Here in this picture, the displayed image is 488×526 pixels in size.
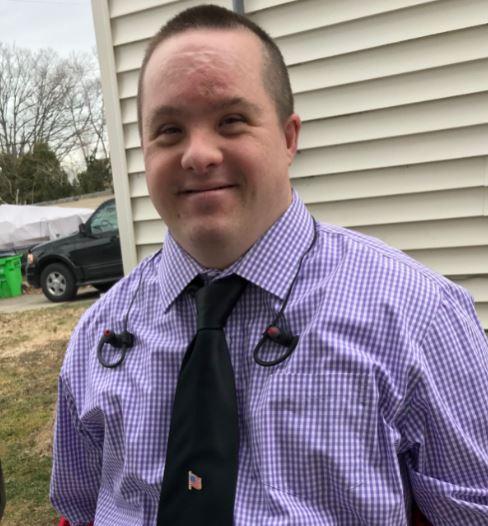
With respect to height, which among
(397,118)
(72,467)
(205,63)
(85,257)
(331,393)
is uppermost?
(397,118)

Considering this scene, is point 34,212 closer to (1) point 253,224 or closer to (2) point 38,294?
(2) point 38,294

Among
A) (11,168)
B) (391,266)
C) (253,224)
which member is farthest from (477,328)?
(11,168)

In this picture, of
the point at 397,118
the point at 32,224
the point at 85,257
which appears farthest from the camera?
the point at 32,224

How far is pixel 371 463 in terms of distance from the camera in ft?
3.76

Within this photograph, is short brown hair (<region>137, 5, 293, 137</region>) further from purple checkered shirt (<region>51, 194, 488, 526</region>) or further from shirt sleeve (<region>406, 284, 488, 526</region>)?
shirt sleeve (<region>406, 284, 488, 526</region>)

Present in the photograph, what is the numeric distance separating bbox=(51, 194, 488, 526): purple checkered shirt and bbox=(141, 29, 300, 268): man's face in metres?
0.12

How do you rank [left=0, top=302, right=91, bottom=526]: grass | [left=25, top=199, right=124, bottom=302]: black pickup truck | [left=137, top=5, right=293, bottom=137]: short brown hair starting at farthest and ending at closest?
[left=25, top=199, right=124, bottom=302]: black pickup truck
[left=0, top=302, right=91, bottom=526]: grass
[left=137, top=5, right=293, bottom=137]: short brown hair

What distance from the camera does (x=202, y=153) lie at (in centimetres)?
116

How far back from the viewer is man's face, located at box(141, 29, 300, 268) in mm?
1176

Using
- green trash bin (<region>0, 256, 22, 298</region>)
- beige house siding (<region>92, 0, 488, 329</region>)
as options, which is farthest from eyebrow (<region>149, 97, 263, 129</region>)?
green trash bin (<region>0, 256, 22, 298</region>)

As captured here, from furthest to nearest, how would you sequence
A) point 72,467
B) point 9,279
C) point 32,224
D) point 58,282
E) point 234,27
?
point 32,224
point 9,279
point 58,282
point 72,467
point 234,27

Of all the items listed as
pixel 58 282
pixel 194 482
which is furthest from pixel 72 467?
pixel 58 282

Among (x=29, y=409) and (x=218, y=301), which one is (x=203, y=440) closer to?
(x=218, y=301)

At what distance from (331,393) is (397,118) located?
208 centimetres
